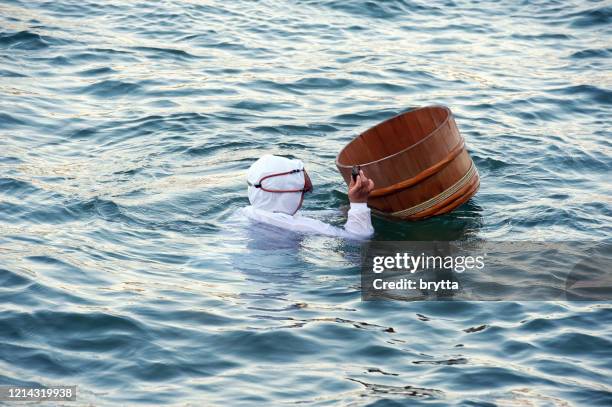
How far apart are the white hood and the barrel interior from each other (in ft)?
3.32

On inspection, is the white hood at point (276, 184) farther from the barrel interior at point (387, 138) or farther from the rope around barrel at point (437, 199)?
the barrel interior at point (387, 138)

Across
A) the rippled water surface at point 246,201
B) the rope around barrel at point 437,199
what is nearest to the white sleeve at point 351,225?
the rippled water surface at point 246,201

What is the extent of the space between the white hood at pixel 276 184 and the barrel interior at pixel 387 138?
1012 mm

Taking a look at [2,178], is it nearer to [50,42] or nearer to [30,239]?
[30,239]

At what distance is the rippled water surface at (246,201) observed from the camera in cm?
611

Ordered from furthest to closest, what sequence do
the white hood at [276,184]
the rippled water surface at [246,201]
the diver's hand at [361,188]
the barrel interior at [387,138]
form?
the barrel interior at [387,138] → the white hood at [276,184] → the diver's hand at [361,188] → the rippled water surface at [246,201]

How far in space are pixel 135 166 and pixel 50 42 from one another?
16.4ft

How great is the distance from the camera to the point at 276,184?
7.83 meters

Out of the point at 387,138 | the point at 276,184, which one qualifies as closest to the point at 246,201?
the point at 387,138

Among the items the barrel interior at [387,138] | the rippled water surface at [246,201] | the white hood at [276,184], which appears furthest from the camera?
the barrel interior at [387,138]

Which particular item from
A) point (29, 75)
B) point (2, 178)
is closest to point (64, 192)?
point (2, 178)

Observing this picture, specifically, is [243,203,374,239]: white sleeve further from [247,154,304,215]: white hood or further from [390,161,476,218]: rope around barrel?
[390,161,476,218]: rope around barrel

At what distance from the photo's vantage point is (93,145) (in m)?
11.0

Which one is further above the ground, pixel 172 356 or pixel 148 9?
pixel 148 9
